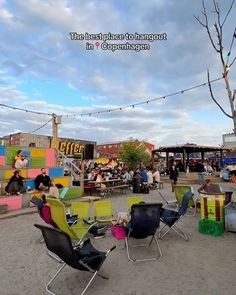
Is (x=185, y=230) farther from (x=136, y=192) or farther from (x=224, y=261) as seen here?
(x=136, y=192)

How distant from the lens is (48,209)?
605cm

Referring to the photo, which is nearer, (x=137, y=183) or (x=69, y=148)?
(x=137, y=183)

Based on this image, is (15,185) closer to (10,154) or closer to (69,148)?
(10,154)

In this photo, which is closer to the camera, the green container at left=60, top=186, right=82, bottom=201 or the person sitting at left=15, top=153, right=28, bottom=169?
the person sitting at left=15, top=153, right=28, bottom=169

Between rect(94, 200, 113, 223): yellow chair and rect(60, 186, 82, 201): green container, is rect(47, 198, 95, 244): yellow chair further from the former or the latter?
rect(60, 186, 82, 201): green container

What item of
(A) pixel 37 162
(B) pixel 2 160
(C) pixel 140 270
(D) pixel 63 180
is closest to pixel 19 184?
(B) pixel 2 160

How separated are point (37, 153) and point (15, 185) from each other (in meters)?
2.83

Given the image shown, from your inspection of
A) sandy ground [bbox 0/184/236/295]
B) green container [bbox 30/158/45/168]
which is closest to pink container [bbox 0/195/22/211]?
green container [bbox 30/158/45/168]

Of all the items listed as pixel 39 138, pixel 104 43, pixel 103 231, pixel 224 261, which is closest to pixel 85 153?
pixel 104 43

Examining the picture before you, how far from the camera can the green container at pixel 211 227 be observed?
241 inches

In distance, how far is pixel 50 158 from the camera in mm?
13430

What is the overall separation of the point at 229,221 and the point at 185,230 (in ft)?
3.15

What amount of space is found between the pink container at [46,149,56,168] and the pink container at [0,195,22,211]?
3552mm

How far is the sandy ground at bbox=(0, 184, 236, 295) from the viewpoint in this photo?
145 inches
